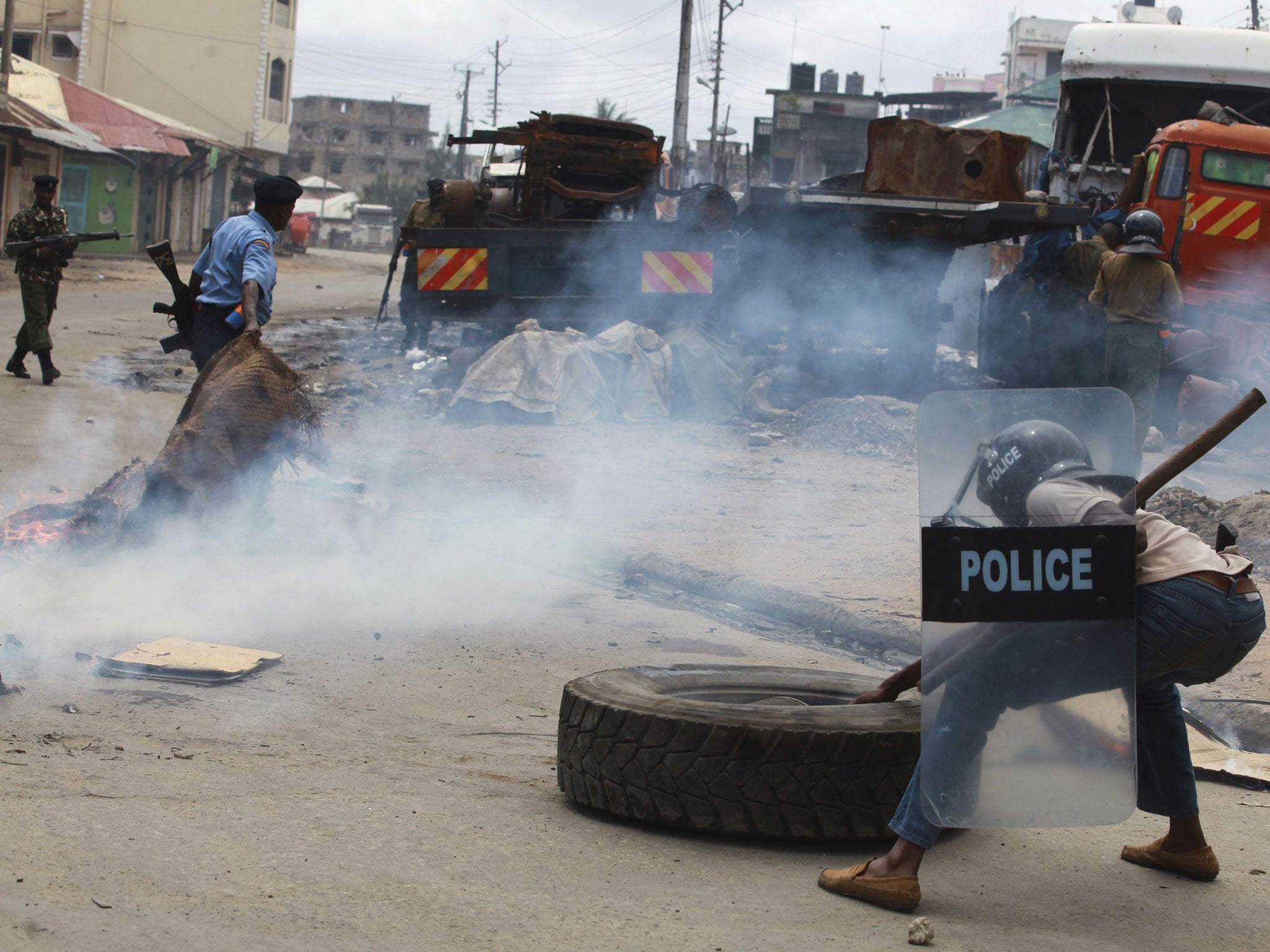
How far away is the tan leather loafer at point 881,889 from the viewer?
2410 millimetres

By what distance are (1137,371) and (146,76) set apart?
4114cm

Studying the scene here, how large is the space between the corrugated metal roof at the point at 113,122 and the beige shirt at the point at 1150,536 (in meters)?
32.6

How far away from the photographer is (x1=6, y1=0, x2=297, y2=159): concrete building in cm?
4056

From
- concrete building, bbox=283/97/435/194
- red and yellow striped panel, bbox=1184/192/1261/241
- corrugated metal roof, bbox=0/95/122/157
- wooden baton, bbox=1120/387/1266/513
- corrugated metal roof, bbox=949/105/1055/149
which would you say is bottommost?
wooden baton, bbox=1120/387/1266/513

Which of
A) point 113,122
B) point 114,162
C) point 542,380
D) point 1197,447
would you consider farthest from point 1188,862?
point 113,122

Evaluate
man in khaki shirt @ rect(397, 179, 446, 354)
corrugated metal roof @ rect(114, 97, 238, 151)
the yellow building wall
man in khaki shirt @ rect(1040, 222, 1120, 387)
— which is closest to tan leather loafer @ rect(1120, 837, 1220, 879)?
man in khaki shirt @ rect(1040, 222, 1120, 387)

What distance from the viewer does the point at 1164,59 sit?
11344 millimetres

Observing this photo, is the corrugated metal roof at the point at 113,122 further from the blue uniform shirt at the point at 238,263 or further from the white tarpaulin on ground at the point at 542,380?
the blue uniform shirt at the point at 238,263

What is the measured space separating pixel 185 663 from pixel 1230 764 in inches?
118

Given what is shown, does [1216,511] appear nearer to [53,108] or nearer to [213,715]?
[213,715]

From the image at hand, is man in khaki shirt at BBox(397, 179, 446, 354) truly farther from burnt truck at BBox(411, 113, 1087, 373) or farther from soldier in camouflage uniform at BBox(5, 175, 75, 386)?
soldier in camouflage uniform at BBox(5, 175, 75, 386)

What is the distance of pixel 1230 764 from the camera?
3.53 m

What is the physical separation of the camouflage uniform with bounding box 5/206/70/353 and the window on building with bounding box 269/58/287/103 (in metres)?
36.7

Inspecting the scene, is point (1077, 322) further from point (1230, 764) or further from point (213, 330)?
point (1230, 764)
